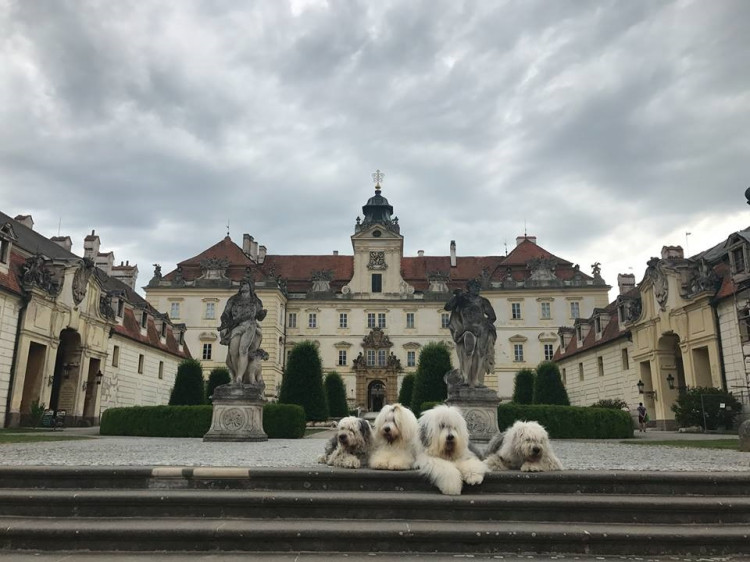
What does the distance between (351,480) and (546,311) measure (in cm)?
4459

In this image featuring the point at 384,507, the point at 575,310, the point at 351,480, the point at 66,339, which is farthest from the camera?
the point at 575,310

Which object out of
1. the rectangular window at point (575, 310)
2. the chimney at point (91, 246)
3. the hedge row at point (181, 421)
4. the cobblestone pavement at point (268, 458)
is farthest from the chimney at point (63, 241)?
the rectangular window at point (575, 310)

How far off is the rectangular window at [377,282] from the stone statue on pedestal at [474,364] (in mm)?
36345

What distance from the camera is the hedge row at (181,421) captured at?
16109mm

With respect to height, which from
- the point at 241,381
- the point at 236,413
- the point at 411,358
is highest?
the point at 411,358

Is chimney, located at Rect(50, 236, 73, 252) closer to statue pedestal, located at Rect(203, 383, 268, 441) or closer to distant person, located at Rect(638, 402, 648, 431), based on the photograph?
statue pedestal, located at Rect(203, 383, 268, 441)

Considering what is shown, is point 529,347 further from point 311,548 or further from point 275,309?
point 311,548

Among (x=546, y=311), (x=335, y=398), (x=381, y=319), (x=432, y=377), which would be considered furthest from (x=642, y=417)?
(x=381, y=319)

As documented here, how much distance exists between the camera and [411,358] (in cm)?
4778

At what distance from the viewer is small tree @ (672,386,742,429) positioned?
18781mm

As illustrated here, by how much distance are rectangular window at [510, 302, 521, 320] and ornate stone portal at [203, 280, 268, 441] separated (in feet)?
120

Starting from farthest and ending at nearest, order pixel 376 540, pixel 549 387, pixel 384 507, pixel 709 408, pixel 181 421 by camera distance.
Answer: pixel 549 387 < pixel 709 408 < pixel 181 421 < pixel 384 507 < pixel 376 540

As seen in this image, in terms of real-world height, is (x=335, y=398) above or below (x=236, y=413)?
above

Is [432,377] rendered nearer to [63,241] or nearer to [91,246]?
[63,241]
